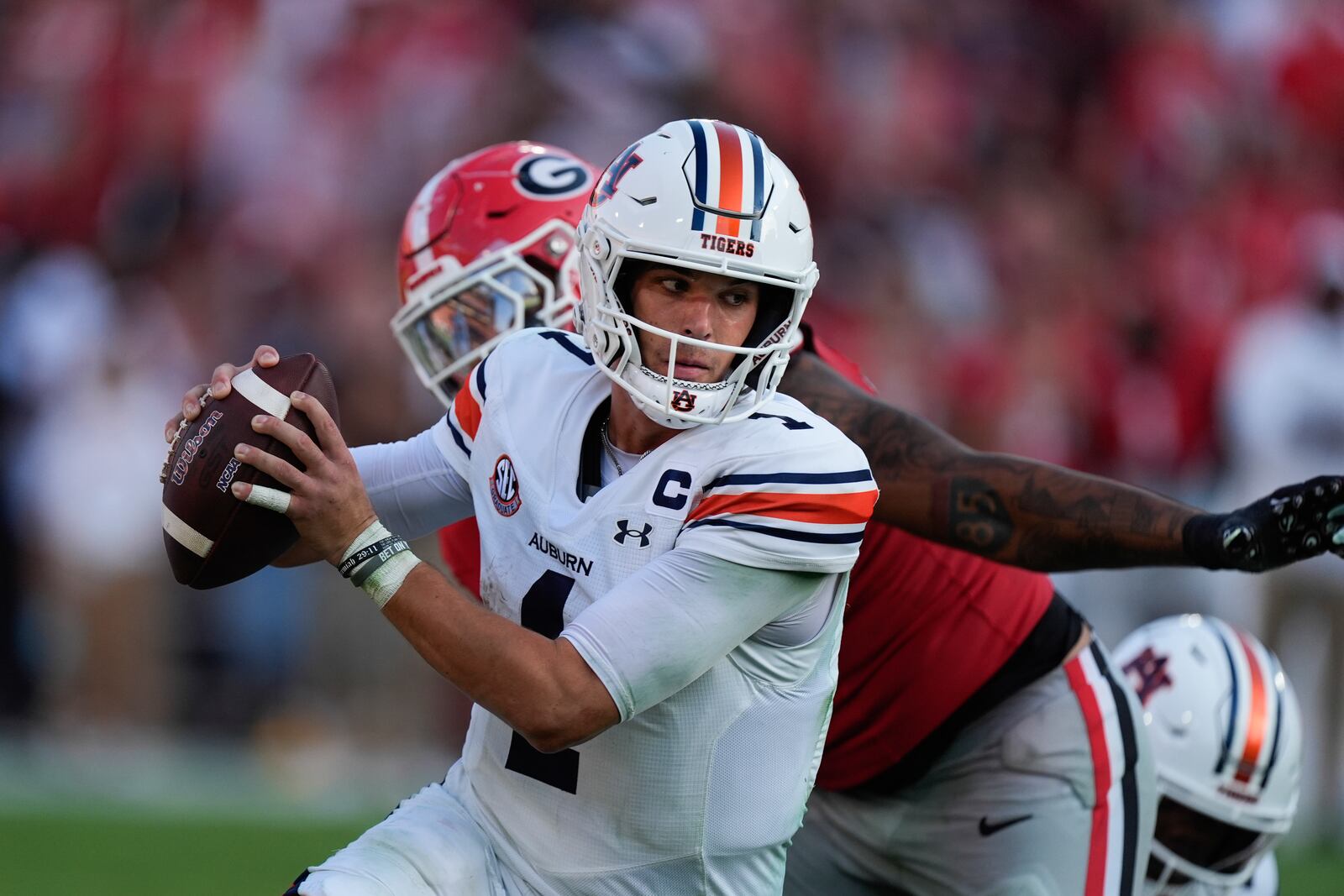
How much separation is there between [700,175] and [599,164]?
248 inches

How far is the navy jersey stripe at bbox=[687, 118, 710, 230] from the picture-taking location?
3016mm

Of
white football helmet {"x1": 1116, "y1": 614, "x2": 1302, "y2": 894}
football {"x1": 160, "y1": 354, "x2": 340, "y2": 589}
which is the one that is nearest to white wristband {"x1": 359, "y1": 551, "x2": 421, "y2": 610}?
football {"x1": 160, "y1": 354, "x2": 340, "y2": 589}

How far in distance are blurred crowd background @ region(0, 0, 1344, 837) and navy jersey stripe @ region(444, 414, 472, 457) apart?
5387 millimetres

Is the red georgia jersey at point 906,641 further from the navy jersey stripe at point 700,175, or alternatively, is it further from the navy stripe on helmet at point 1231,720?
the navy stripe on helmet at point 1231,720

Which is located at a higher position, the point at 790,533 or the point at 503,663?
the point at 790,533

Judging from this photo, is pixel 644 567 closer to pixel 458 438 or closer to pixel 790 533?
pixel 790 533

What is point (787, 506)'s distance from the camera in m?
2.88

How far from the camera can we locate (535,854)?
3.06 metres

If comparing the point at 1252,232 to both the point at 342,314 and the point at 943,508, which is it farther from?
the point at 943,508

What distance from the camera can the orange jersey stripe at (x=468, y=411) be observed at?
333 centimetres

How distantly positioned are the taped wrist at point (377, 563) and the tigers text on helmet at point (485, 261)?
4.03ft

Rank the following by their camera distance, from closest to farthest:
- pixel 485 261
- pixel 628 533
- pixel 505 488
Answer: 1. pixel 628 533
2. pixel 505 488
3. pixel 485 261

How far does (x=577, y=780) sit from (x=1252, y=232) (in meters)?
7.71

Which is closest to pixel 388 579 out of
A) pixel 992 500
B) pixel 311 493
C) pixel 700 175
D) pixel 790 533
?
pixel 311 493
